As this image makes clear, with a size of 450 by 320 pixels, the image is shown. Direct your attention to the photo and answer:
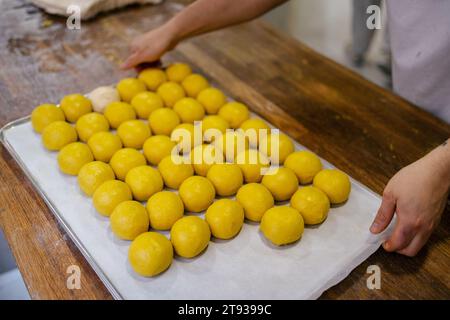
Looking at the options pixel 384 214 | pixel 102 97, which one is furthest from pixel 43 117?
pixel 384 214

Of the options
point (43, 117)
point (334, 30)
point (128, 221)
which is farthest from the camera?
point (334, 30)

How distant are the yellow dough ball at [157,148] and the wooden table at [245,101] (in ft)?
1.15

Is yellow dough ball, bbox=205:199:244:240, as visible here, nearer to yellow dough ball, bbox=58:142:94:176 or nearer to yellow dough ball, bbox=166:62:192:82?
yellow dough ball, bbox=58:142:94:176

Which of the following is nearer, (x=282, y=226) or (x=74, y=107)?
(x=282, y=226)

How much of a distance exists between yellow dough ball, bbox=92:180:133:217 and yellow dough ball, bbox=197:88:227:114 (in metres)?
0.49

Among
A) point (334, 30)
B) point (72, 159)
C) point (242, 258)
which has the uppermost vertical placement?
point (72, 159)

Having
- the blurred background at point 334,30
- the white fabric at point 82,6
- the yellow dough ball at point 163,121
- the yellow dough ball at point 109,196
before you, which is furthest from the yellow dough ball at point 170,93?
the blurred background at point 334,30

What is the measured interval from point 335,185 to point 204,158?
405 millimetres

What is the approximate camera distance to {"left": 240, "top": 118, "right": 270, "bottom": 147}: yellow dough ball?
4.64 feet

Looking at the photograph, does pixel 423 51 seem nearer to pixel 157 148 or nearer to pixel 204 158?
pixel 204 158

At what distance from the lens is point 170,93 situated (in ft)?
5.19

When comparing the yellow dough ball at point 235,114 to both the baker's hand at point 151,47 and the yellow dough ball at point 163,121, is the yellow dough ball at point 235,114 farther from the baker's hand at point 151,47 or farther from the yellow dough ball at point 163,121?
the baker's hand at point 151,47

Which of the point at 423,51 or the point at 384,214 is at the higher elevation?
the point at 423,51

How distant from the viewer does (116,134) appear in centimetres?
145
